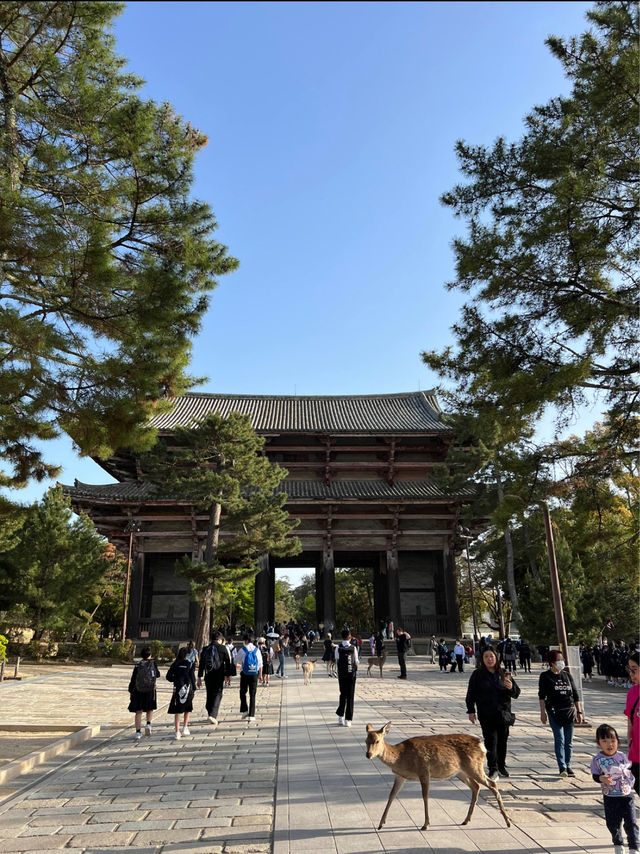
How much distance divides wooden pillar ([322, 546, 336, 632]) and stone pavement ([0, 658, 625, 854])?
1525cm

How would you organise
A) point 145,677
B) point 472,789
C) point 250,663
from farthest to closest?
point 250,663, point 145,677, point 472,789

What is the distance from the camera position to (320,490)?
2791 cm

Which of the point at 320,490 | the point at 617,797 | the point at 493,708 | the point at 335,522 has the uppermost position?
the point at 320,490

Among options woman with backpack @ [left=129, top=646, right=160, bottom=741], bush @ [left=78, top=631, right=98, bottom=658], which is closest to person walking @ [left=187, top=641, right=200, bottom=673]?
woman with backpack @ [left=129, top=646, right=160, bottom=741]

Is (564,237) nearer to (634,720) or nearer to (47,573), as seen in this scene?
(634,720)

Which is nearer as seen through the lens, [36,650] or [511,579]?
[36,650]

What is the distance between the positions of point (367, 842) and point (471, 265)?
260 inches

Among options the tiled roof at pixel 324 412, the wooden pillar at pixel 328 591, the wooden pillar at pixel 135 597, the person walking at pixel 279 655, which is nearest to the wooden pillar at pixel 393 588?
the wooden pillar at pixel 328 591

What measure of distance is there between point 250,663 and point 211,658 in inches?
42.8

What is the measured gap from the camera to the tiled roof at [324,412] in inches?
1188

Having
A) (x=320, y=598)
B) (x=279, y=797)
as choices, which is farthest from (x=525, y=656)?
(x=279, y=797)

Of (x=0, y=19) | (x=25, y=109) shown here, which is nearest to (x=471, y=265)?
(x=25, y=109)

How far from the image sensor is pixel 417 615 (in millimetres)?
27000

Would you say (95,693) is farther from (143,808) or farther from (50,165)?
(50,165)
